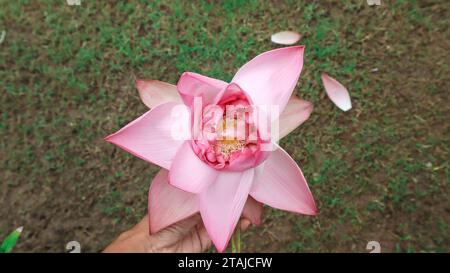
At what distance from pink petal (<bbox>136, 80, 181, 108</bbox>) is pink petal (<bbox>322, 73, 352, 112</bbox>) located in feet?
2.71

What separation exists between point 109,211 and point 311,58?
33.0 inches

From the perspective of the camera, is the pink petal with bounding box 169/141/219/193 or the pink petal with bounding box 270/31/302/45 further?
the pink petal with bounding box 270/31/302/45

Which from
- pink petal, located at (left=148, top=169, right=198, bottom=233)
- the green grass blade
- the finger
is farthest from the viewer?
the green grass blade

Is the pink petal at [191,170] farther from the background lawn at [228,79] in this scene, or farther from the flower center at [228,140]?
the background lawn at [228,79]

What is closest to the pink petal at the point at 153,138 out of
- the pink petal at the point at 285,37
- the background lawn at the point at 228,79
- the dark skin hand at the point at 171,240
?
the dark skin hand at the point at 171,240

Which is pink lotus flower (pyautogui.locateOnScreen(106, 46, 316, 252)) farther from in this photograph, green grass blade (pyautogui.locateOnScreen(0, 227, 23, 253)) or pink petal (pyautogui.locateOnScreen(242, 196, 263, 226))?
green grass blade (pyautogui.locateOnScreen(0, 227, 23, 253))

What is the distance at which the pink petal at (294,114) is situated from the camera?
84 cm

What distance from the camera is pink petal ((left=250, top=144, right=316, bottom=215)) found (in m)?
0.77

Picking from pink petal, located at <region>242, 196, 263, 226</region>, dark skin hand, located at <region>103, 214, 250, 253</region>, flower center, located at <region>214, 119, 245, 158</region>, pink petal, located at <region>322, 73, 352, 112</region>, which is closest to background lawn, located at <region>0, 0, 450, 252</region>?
pink petal, located at <region>322, 73, 352, 112</region>

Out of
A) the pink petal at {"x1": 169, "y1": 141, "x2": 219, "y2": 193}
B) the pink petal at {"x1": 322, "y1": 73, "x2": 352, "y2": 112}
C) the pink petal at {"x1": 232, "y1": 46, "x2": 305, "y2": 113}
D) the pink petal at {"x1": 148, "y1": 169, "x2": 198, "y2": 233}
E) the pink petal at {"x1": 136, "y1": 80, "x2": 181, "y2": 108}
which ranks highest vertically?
the pink petal at {"x1": 232, "y1": 46, "x2": 305, "y2": 113}

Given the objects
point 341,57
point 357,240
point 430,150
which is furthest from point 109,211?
point 430,150

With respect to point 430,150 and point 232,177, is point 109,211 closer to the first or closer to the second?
point 232,177

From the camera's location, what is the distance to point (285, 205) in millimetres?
785

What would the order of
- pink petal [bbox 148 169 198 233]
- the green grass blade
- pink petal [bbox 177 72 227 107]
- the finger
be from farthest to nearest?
1. the green grass blade
2. the finger
3. pink petal [bbox 148 169 198 233]
4. pink petal [bbox 177 72 227 107]
